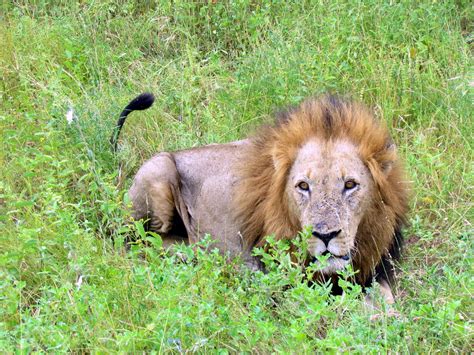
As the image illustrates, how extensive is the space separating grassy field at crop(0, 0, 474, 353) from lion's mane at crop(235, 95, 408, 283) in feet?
0.63

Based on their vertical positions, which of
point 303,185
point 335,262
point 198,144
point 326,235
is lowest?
point 198,144

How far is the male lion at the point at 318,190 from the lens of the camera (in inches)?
158

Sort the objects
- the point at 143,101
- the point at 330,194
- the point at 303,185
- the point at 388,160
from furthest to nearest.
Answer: the point at 143,101
the point at 388,160
the point at 303,185
the point at 330,194

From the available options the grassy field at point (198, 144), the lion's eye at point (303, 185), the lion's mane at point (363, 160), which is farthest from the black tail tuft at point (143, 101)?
the lion's eye at point (303, 185)

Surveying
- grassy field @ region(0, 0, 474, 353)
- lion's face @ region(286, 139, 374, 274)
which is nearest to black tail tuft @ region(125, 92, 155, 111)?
grassy field @ region(0, 0, 474, 353)

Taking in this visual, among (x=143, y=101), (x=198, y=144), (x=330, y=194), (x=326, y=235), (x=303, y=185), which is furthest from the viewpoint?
(x=198, y=144)

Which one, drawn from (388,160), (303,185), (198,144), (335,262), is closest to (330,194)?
(303,185)

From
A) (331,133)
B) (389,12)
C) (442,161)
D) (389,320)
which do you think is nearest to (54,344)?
(389,320)

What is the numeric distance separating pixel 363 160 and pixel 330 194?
1.02 feet

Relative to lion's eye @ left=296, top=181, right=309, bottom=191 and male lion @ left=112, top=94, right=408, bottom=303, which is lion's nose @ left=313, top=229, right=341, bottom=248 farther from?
lion's eye @ left=296, top=181, right=309, bottom=191

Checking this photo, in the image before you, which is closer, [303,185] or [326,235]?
[326,235]

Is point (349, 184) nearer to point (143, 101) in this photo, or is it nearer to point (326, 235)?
point (326, 235)

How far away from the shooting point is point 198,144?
5.78 metres

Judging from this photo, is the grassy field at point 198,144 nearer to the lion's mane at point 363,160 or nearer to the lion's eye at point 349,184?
the lion's mane at point 363,160
